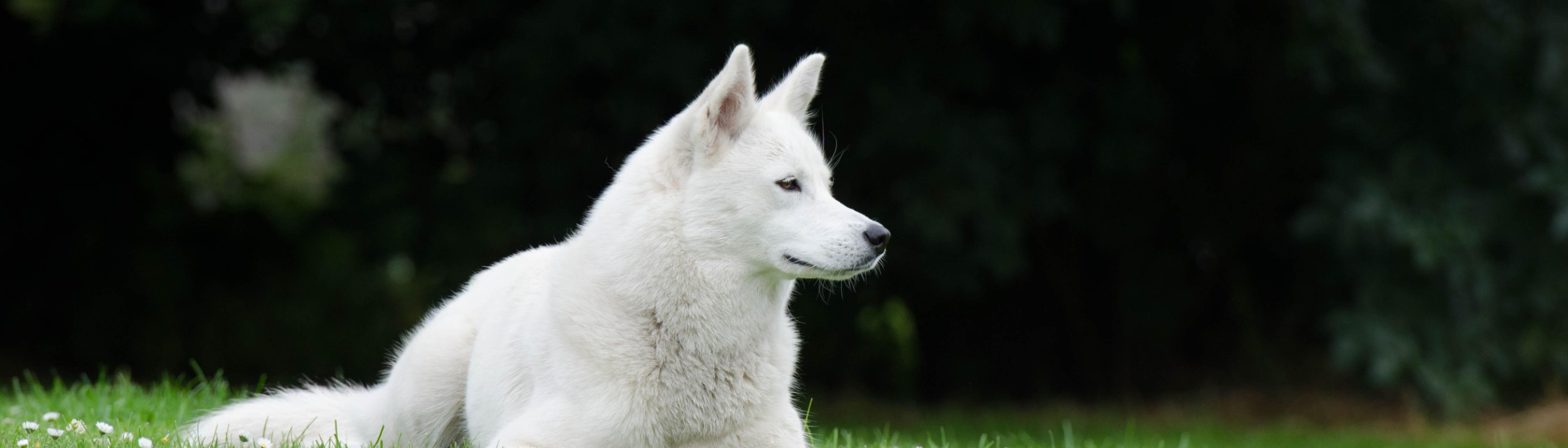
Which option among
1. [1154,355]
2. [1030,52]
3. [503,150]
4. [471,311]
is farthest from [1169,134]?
[471,311]

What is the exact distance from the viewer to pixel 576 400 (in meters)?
3.83

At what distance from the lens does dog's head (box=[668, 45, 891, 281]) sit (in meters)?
3.88

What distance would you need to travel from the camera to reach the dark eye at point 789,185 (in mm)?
3996

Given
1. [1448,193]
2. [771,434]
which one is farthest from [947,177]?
[771,434]

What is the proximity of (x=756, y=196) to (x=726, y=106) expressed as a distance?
0.31 m

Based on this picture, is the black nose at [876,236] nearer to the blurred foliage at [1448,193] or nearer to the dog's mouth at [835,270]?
the dog's mouth at [835,270]

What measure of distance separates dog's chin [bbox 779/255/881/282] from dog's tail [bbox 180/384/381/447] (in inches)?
64.8

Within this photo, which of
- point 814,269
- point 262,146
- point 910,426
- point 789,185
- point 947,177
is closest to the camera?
point 814,269

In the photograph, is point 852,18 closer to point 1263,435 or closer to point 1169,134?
point 1169,134

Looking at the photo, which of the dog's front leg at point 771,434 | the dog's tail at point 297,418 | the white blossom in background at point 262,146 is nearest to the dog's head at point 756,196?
the dog's front leg at point 771,434

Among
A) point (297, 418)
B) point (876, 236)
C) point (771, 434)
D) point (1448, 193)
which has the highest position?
point (1448, 193)

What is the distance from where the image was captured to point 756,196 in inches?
155

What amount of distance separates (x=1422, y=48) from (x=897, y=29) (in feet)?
13.4

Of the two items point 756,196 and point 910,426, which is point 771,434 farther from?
point 910,426
